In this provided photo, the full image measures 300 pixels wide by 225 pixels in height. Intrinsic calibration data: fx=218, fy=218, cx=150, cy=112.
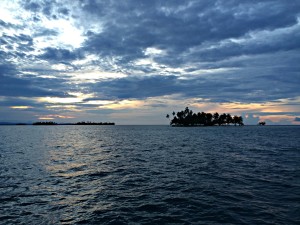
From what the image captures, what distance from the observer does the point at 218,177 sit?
980 inches

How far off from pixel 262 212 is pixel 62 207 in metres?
14.0

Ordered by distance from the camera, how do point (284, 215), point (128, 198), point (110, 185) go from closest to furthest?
1. point (284, 215)
2. point (128, 198)
3. point (110, 185)

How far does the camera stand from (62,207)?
15.9 m

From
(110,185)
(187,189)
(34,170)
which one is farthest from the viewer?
(34,170)

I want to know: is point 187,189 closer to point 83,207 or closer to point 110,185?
point 110,185

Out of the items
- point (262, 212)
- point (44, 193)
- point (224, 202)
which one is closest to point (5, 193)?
point (44, 193)

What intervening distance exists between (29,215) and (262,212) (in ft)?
50.9

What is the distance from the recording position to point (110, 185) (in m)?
22.1

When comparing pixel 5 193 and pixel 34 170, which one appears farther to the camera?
pixel 34 170

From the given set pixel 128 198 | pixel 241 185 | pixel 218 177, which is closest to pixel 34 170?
pixel 128 198

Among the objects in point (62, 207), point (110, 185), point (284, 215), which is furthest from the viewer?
point (110, 185)

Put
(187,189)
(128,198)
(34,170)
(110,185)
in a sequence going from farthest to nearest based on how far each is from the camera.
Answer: (34,170)
(110,185)
(187,189)
(128,198)

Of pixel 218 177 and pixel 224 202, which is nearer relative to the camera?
pixel 224 202

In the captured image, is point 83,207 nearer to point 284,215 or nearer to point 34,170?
point 284,215
